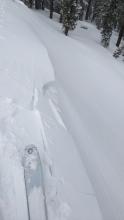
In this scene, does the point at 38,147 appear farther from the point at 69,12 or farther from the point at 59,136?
the point at 69,12

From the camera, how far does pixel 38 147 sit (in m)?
5.19

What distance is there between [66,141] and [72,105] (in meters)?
2.42

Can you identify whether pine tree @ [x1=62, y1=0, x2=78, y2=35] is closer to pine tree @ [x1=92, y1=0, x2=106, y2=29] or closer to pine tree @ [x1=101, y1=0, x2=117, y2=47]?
pine tree @ [x1=101, y1=0, x2=117, y2=47]

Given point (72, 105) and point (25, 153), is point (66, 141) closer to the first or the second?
point (25, 153)

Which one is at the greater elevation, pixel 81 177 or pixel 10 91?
pixel 10 91

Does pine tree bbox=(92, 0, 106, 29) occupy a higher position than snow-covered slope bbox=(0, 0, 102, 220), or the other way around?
snow-covered slope bbox=(0, 0, 102, 220)

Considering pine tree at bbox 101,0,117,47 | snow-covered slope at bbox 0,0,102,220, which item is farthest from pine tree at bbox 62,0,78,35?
snow-covered slope at bbox 0,0,102,220

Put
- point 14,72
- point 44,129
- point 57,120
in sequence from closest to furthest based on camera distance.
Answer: point 44,129 < point 57,120 < point 14,72

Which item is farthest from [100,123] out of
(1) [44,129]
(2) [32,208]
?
(2) [32,208]

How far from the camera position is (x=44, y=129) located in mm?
5820

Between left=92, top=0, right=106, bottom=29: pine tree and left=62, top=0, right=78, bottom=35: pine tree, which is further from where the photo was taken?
left=92, top=0, right=106, bottom=29: pine tree

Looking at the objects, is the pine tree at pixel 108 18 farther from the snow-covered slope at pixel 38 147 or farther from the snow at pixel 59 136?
the snow-covered slope at pixel 38 147

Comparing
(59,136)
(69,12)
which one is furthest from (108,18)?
(59,136)

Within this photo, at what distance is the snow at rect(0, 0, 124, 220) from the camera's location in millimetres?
4332
